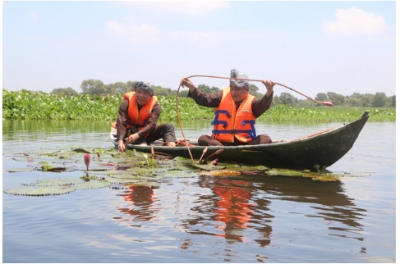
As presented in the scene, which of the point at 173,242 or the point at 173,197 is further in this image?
the point at 173,197

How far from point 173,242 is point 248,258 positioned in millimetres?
446

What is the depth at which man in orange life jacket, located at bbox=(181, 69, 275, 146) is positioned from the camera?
5.95 m

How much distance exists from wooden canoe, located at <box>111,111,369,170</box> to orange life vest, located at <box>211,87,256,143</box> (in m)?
0.34


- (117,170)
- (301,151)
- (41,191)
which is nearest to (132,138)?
(117,170)

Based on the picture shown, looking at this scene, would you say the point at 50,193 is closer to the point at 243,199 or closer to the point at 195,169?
the point at 243,199

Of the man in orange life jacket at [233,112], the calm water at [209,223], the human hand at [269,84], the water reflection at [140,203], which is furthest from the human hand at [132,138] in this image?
the water reflection at [140,203]

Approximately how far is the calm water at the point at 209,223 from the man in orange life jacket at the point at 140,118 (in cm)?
199

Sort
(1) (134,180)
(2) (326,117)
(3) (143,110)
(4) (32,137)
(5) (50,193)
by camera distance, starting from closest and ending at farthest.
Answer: (5) (50,193), (1) (134,180), (3) (143,110), (4) (32,137), (2) (326,117)

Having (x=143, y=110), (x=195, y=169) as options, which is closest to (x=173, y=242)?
(x=195, y=169)

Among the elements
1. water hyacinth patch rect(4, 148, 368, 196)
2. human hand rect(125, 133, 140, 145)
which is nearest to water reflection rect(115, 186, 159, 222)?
water hyacinth patch rect(4, 148, 368, 196)

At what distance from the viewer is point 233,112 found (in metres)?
6.02

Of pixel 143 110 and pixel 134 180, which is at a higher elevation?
pixel 143 110

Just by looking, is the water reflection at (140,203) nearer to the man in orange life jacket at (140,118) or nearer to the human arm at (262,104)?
the human arm at (262,104)

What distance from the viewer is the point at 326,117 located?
76.8 ft
